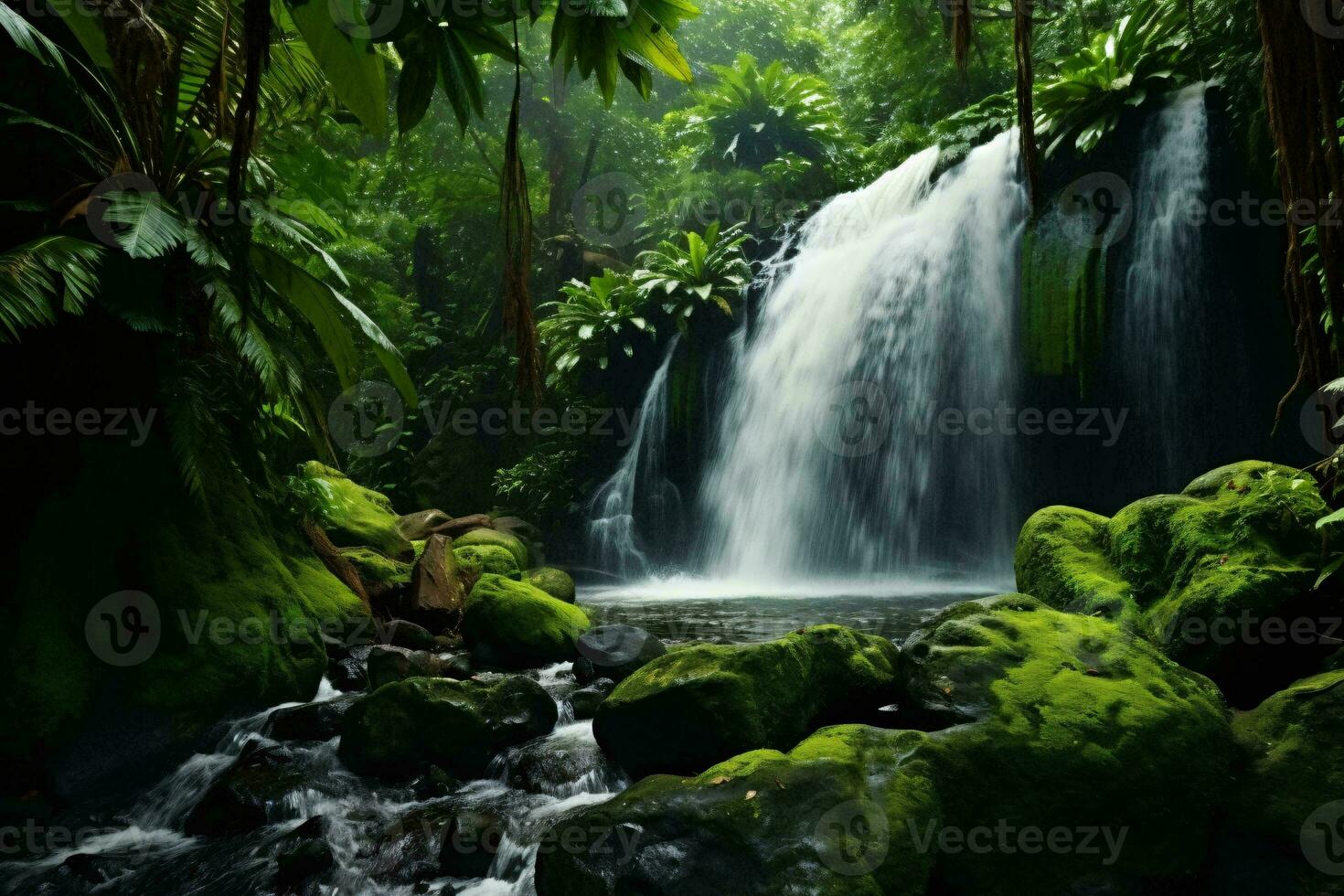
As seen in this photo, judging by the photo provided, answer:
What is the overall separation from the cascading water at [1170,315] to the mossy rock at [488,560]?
666cm

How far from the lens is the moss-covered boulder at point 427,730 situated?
13.0 feet

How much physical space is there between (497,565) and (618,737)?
507 cm

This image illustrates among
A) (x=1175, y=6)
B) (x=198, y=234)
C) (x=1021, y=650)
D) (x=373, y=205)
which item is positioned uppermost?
(x=373, y=205)

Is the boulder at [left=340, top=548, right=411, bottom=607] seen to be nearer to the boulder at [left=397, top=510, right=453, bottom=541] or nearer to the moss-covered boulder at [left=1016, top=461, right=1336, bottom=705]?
the boulder at [left=397, top=510, right=453, bottom=541]

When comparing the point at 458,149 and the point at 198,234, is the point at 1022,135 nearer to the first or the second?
the point at 198,234

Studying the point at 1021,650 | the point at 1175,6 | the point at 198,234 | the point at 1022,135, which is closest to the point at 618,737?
the point at 1021,650

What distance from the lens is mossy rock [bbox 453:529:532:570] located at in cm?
964

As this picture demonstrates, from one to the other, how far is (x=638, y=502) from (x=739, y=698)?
30.1 feet

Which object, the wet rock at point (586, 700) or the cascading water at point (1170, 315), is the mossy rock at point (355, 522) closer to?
the wet rock at point (586, 700)

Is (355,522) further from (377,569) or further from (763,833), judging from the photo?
(763,833)

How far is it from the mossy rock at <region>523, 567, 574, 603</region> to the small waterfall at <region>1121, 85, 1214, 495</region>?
19.8 ft

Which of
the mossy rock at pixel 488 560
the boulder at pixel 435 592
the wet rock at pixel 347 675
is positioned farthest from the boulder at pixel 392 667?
the mossy rock at pixel 488 560

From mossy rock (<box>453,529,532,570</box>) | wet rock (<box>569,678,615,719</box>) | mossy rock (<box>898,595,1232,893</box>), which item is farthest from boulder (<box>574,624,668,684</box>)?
mossy rock (<box>453,529,532,570</box>)

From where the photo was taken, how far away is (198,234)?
4.48 metres
